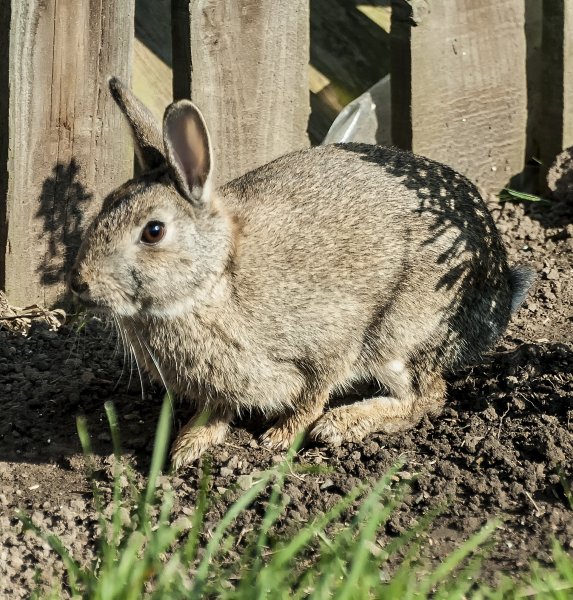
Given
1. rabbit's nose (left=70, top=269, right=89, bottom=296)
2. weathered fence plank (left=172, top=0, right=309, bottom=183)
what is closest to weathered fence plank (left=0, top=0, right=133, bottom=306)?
weathered fence plank (left=172, top=0, right=309, bottom=183)

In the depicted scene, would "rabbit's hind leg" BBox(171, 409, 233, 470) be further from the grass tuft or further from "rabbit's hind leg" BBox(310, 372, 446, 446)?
the grass tuft

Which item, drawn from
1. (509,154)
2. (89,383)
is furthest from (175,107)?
(509,154)

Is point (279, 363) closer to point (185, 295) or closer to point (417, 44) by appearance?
point (185, 295)

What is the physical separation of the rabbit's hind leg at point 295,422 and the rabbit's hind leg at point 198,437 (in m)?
0.17

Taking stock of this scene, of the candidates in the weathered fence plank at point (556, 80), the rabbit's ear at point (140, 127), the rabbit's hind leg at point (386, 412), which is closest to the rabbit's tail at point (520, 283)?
the rabbit's hind leg at point (386, 412)

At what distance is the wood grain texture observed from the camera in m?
5.27

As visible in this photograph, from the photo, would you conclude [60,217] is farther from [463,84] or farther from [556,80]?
[556,80]

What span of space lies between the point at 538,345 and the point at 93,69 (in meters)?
2.12

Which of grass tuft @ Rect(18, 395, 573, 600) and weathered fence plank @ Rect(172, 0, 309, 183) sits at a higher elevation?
weathered fence plank @ Rect(172, 0, 309, 183)

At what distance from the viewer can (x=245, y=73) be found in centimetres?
505

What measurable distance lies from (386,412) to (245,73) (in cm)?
165

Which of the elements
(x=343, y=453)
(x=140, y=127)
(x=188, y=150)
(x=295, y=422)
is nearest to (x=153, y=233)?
(x=188, y=150)

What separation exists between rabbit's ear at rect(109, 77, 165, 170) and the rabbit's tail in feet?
5.21

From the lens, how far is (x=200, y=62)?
16.1 ft
